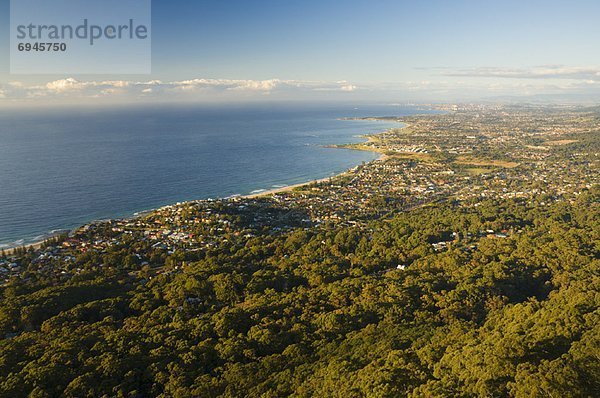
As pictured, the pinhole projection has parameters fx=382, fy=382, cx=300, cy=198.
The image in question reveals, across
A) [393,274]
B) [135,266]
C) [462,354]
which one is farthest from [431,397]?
[135,266]

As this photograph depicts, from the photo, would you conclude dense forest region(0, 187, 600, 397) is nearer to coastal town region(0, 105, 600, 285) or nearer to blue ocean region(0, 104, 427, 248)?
coastal town region(0, 105, 600, 285)

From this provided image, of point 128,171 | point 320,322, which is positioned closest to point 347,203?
point 320,322

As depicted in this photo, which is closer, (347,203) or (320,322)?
(320,322)

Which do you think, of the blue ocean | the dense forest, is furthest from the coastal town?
the blue ocean

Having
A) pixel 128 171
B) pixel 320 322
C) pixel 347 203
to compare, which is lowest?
pixel 320 322

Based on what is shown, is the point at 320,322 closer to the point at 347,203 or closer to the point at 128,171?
the point at 347,203

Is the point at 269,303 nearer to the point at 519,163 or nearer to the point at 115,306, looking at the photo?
the point at 115,306

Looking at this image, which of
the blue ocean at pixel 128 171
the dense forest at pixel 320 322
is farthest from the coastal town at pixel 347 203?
the blue ocean at pixel 128 171
